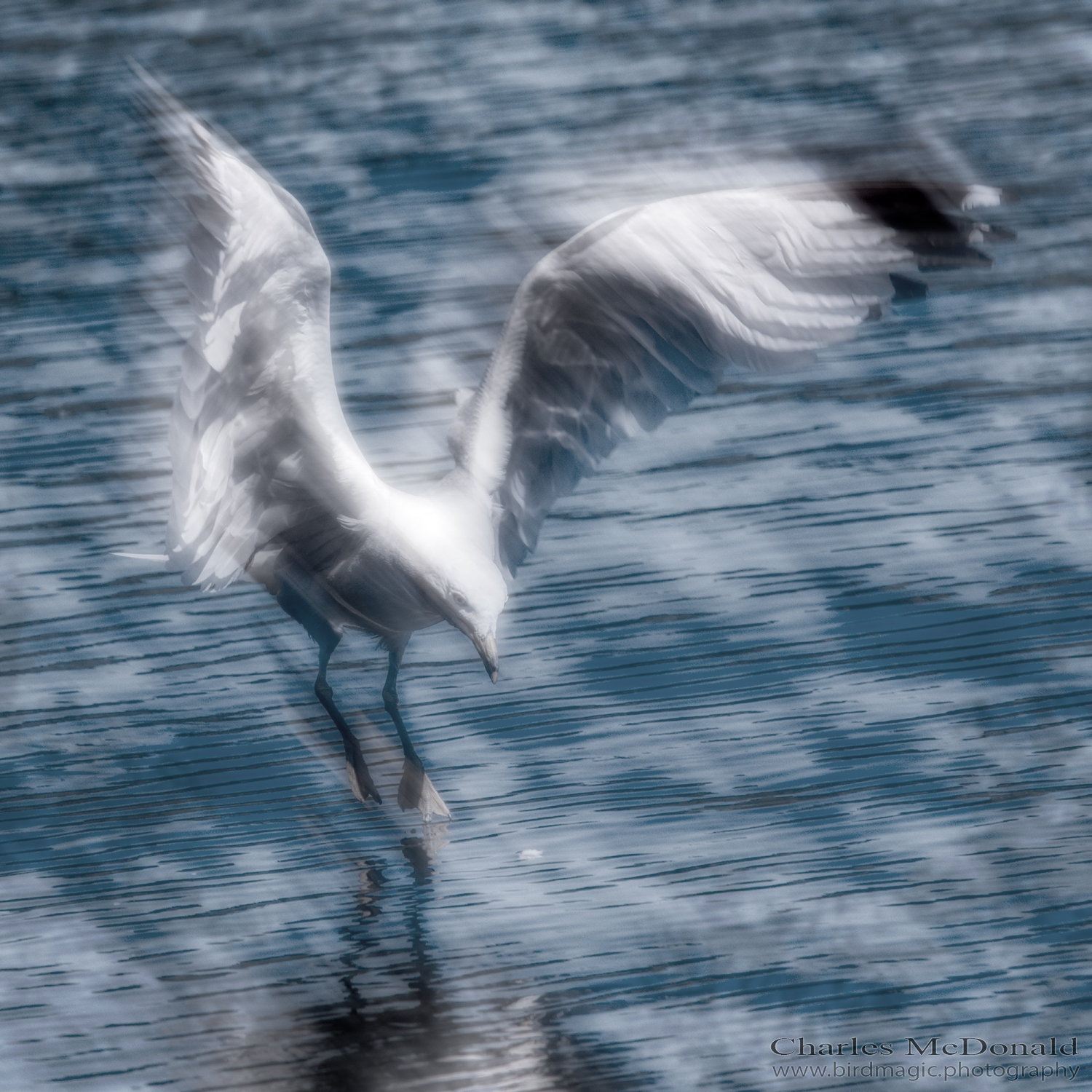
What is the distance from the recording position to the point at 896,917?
4.10ft

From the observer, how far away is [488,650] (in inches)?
53.5

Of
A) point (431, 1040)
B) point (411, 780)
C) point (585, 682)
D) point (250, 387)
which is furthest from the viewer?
point (585, 682)

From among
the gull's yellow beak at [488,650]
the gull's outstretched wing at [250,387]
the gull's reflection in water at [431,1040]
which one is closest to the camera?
the gull's reflection in water at [431,1040]

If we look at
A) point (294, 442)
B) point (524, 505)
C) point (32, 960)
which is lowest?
point (32, 960)

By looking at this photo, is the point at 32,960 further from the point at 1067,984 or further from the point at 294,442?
the point at 1067,984

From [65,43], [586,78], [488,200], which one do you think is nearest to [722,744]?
[488,200]

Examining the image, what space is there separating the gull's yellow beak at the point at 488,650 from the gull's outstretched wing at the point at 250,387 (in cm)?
15

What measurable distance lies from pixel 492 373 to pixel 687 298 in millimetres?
181

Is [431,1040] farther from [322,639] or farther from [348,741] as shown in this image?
[322,639]

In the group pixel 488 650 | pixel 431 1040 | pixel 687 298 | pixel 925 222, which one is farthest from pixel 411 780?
pixel 925 222

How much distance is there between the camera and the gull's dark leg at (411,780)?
137 centimetres

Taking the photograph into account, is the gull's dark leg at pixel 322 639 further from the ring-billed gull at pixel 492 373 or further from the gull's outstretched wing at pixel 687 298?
the gull's outstretched wing at pixel 687 298

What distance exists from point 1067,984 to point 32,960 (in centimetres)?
81

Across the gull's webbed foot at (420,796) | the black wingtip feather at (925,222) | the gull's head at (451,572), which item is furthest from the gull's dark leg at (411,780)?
the black wingtip feather at (925,222)
